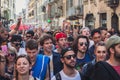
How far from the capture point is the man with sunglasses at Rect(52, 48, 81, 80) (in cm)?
619

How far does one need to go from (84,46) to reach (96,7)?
956 inches

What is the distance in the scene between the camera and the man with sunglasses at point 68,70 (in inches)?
244

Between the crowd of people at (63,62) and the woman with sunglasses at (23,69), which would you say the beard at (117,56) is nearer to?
the crowd of people at (63,62)

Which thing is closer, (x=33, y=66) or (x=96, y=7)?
(x=33, y=66)

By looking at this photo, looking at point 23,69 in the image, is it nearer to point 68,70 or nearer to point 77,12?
point 68,70

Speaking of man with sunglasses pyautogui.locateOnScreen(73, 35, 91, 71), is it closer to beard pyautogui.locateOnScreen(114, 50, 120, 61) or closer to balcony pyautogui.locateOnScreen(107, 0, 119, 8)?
beard pyautogui.locateOnScreen(114, 50, 120, 61)

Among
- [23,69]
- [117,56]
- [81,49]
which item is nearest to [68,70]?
[23,69]

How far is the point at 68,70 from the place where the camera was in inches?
248

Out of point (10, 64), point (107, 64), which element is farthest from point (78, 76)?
point (10, 64)

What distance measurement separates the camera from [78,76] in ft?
20.4

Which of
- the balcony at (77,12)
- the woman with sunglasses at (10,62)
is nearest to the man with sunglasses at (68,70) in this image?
the woman with sunglasses at (10,62)

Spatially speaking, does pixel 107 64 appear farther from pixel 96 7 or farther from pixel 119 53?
pixel 96 7

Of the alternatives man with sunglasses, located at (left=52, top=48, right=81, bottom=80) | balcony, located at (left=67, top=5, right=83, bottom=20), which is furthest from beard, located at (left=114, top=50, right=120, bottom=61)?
balcony, located at (left=67, top=5, right=83, bottom=20)

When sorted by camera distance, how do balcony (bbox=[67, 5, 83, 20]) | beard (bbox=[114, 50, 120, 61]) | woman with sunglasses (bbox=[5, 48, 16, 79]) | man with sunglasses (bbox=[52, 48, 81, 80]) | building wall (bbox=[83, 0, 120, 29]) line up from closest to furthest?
beard (bbox=[114, 50, 120, 61]), man with sunglasses (bbox=[52, 48, 81, 80]), woman with sunglasses (bbox=[5, 48, 16, 79]), building wall (bbox=[83, 0, 120, 29]), balcony (bbox=[67, 5, 83, 20])
